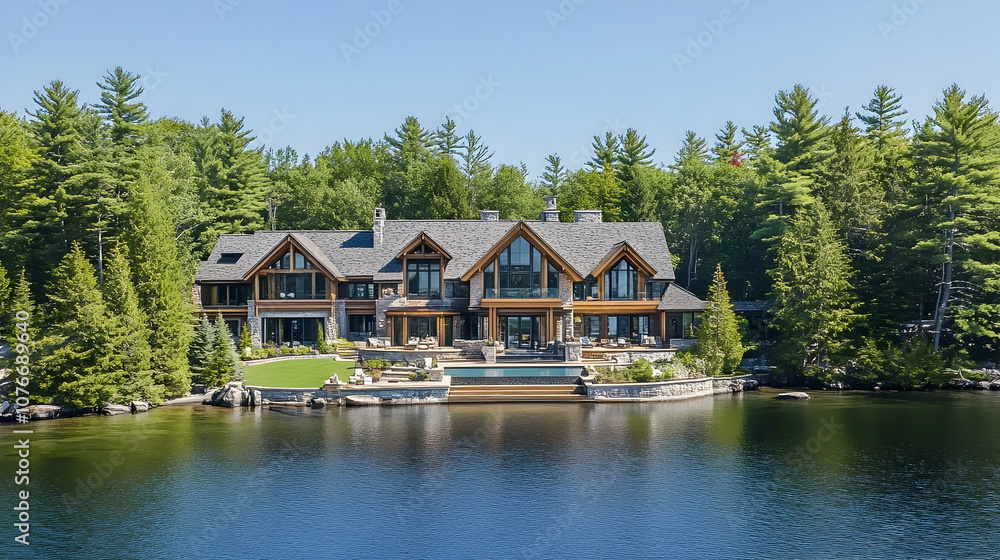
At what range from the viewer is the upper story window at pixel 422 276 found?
56.2m

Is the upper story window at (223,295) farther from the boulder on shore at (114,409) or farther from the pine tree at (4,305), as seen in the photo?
the boulder on shore at (114,409)

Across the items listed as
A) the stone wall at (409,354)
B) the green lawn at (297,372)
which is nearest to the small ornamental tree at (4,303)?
the green lawn at (297,372)

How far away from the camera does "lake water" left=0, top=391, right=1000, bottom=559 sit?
22812mm

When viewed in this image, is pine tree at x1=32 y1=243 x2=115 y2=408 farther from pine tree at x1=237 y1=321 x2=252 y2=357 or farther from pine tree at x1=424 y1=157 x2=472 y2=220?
pine tree at x1=424 y1=157 x2=472 y2=220

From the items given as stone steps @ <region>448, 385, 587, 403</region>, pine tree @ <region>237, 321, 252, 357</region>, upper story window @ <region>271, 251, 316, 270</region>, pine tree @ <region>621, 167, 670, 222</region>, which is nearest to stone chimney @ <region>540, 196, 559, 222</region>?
pine tree @ <region>621, 167, 670, 222</region>

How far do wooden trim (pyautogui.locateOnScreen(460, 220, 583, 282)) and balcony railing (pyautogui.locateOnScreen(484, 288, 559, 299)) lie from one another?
4.13ft

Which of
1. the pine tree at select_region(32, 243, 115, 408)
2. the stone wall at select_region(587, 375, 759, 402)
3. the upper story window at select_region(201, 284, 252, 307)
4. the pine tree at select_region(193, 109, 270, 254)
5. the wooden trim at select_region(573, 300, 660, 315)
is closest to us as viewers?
the pine tree at select_region(32, 243, 115, 408)

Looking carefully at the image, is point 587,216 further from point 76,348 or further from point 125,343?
point 76,348

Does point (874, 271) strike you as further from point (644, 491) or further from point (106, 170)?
point (106, 170)

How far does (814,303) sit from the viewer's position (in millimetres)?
49344

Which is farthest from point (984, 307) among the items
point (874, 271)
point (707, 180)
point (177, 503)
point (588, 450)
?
point (177, 503)

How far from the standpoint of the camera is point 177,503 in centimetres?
2594

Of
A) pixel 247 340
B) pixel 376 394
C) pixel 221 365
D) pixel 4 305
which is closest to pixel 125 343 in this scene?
pixel 221 365

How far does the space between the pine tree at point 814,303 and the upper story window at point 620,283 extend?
9039mm
